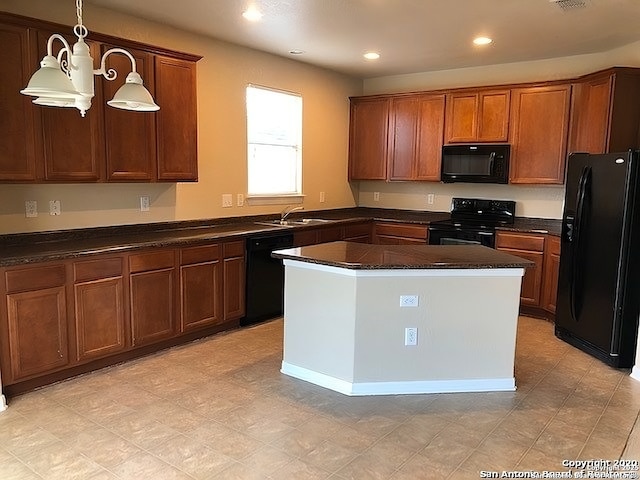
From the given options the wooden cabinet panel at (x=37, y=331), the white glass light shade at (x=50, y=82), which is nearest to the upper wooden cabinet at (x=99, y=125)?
the wooden cabinet panel at (x=37, y=331)

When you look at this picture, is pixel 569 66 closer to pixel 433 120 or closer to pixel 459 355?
pixel 433 120

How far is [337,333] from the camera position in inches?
129

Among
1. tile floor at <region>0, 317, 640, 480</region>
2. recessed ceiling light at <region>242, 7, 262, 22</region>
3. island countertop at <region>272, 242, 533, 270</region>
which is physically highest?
recessed ceiling light at <region>242, 7, 262, 22</region>

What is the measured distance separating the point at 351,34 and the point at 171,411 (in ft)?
11.4

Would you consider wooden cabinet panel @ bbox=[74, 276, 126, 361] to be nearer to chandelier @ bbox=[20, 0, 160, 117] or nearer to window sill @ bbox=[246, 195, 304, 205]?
chandelier @ bbox=[20, 0, 160, 117]

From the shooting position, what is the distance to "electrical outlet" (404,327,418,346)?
3254 mm

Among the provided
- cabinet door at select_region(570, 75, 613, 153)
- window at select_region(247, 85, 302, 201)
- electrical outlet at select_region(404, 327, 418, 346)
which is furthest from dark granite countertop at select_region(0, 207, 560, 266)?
electrical outlet at select_region(404, 327, 418, 346)

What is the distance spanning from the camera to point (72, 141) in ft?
11.6

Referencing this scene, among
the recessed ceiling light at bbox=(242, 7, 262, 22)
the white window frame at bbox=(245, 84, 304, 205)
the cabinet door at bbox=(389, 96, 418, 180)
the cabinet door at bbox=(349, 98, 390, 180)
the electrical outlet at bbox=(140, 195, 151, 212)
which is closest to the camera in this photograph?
the recessed ceiling light at bbox=(242, 7, 262, 22)

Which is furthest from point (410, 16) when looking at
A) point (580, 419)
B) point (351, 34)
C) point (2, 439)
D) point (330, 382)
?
point (2, 439)

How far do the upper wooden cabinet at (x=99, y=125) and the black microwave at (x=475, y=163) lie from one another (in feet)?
9.72

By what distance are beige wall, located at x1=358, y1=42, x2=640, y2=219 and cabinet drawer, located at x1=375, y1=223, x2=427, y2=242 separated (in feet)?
2.25

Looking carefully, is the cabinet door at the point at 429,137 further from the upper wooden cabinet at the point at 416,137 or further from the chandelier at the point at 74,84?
the chandelier at the point at 74,84

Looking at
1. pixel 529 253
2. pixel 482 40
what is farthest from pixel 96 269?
pixel 529 253
